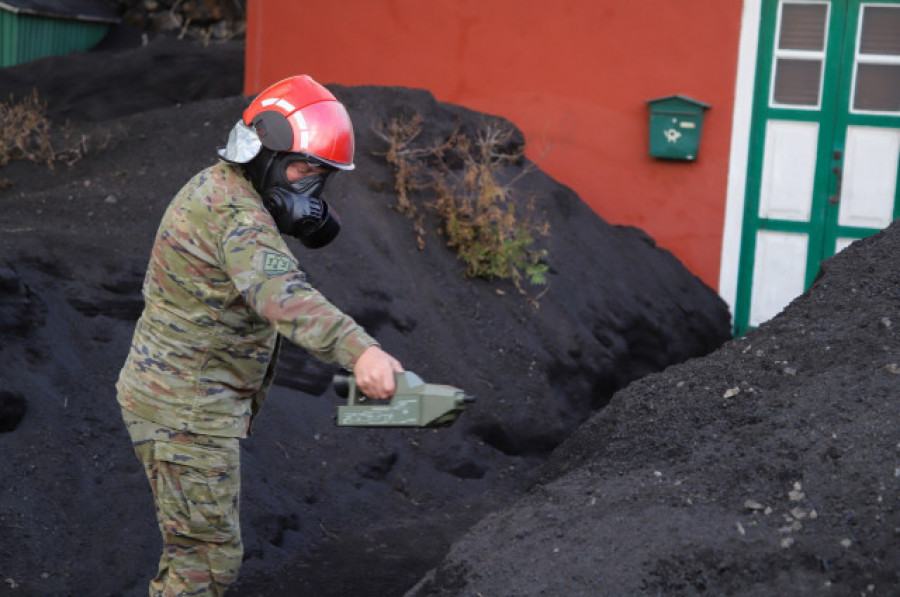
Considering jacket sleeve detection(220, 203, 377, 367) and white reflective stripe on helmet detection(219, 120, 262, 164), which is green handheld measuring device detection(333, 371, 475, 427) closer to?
jacket sleeve detection(220, 203, 377, 367)

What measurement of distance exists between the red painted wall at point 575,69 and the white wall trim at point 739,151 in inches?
2.8

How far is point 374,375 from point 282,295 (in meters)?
0.41

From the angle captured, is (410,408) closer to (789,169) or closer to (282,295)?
(282,295)

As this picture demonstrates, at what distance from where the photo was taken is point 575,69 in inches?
450

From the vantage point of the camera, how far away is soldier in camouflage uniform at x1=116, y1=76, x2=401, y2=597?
4258 millimetres

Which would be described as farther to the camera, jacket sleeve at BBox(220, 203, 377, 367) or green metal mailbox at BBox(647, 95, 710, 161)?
green metal mailbox at BBox(647, 95, 710, 161)

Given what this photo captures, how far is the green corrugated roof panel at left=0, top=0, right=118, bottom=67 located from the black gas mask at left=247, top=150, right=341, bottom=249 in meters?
15.7

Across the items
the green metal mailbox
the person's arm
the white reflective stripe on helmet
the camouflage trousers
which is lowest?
the camouflage trousers

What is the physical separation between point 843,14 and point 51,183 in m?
6.92

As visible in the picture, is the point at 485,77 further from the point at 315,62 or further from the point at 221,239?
the point at 221,239

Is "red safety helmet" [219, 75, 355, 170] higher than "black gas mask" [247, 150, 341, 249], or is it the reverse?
"red safety helmet" [219, 75, 355, 170]

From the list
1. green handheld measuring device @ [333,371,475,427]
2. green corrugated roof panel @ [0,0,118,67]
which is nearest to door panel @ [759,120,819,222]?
green handheld measuring device @ [333,371,475,427]

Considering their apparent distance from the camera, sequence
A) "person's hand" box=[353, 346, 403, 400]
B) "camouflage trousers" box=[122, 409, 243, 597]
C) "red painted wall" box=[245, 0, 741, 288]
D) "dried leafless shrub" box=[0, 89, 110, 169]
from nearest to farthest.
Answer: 1. "person's hand" box=[353, 346, 403, 400]
2. "camouflage trousers" box=[122, 409, 243, 597]
3. "dried leafless shrub" box=[0, 89, 110, 169]
4. "red painted wall" box=[245, 0, 741, 288]

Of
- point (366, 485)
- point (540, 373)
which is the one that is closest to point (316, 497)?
point (366, 485)
